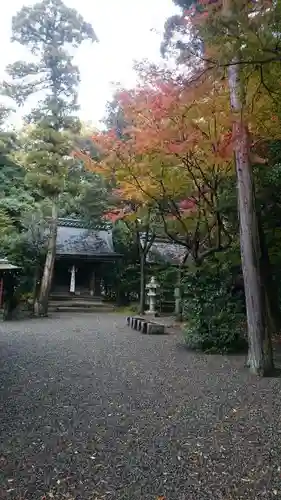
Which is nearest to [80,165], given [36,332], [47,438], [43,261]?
[43,261]

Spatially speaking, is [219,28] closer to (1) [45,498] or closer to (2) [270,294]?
(1) [45,498]

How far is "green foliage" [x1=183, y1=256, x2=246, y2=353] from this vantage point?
7410 mm

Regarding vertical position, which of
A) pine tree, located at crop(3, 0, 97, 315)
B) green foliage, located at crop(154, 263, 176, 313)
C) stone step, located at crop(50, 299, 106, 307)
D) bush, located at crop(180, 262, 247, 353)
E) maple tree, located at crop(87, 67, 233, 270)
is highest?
pine tree, located at crop(3, 0, 97, 315)

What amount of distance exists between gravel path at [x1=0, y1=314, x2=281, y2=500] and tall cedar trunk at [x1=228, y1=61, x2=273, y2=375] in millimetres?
390

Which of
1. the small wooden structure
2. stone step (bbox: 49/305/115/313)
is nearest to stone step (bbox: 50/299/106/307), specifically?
stone step (bbox: 49/305/115/313)

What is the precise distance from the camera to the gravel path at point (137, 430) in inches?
97.7

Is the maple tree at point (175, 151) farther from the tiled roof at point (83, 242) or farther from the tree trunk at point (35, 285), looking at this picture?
the tiled roof at point (83, 242)

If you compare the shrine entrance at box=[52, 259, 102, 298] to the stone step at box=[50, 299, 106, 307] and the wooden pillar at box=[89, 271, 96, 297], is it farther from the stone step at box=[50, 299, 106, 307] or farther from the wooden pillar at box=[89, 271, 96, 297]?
the stone step at box=[50, 299, 106, 307]

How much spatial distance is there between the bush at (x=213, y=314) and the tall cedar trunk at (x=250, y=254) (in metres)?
1.51

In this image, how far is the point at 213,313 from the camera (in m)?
7.56

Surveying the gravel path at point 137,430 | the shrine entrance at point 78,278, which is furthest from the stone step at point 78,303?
the gravel path at point 137,430

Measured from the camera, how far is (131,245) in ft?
63.0

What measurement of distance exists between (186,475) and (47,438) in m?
1.20

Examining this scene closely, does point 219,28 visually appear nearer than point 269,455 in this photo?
No
